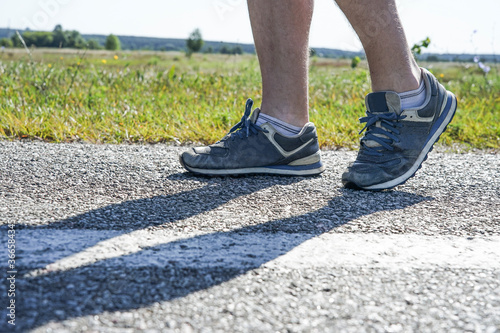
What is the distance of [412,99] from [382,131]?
7.4 inches

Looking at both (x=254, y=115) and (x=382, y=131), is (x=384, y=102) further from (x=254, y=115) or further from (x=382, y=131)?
(x=254, y=115)

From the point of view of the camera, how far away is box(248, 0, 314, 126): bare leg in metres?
2.15

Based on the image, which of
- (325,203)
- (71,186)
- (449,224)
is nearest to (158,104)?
(71,186)

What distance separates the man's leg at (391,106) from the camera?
1.92 meters

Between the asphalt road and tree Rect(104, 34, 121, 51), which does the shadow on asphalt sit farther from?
tree Rect(104, 34, 121, 51)

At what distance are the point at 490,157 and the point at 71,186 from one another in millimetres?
2199

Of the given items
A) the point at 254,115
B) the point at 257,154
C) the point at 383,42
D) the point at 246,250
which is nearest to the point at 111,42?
the point at 254,115

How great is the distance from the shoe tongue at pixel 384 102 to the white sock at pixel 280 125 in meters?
0.39

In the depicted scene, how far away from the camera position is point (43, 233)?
1.31 meters

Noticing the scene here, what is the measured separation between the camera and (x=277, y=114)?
87.6 inches

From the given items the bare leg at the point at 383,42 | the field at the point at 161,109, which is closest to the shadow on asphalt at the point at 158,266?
the bare leg at the point at 383,42

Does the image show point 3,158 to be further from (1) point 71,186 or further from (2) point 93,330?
(2) point 93,330

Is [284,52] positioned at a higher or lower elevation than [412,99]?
higher

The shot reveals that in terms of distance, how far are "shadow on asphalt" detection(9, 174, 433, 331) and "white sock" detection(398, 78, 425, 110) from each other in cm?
43
